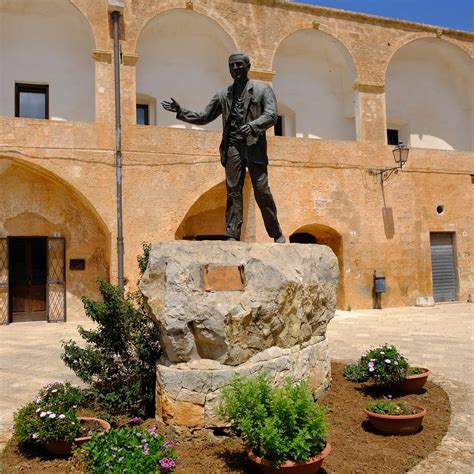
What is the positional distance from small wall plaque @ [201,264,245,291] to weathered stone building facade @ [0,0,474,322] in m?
8.14

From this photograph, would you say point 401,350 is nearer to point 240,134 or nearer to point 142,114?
point 240,134

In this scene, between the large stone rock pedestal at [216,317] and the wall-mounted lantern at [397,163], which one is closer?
the large stone rock pedestal at [216,317]

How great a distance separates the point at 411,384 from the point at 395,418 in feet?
3.98

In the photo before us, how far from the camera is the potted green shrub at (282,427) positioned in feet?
10.2

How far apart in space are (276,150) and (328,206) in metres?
2.20

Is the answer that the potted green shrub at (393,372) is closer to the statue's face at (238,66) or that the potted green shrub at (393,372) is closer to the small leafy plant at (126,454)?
the small leafy plant at (126,454)

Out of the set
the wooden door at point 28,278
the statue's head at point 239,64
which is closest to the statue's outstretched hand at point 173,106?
the statue's head at point 239,64

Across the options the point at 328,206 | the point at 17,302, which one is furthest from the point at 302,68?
the point at 17,302

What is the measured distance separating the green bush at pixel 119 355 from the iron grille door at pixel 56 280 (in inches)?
A: 320

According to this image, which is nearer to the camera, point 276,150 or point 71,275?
point 71,275

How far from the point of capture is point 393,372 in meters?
5.03

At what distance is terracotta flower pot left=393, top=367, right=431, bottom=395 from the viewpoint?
509 centimetres

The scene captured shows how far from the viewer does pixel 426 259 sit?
15.1 metres

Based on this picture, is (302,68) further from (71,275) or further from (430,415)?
(430,415)
